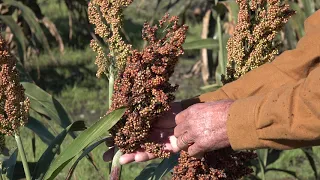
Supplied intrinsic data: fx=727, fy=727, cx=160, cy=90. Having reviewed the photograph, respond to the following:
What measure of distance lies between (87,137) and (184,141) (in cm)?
26

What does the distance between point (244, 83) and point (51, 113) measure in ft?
2.82

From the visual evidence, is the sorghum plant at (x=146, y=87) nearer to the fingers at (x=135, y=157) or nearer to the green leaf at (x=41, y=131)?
the fingers at (x=135, y=157)

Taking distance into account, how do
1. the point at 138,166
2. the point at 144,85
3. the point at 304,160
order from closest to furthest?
the point at 144,85, the point at 138,166, the point at 304,160

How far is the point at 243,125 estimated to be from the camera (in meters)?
1.78

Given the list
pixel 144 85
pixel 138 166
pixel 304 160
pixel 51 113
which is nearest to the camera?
pixel 144 85

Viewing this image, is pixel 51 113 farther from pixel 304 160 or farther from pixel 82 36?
pixel 82 36

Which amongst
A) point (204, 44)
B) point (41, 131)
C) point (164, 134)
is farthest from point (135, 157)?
point (204, 44)

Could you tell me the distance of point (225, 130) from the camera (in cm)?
182

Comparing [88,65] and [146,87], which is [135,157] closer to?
[146,87]

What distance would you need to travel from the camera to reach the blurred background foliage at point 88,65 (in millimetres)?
3129

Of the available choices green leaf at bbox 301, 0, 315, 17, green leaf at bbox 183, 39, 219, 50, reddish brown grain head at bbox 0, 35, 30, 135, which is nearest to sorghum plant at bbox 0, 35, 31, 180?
reddish brown grain head at bbox 0, 35, 30, 135

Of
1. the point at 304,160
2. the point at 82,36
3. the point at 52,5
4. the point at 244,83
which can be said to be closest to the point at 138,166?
the point at 304,160

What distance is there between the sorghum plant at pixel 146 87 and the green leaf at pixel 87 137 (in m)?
0.05

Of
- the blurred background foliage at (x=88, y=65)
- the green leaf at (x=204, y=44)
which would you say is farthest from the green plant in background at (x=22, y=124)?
the green leaf at (x=204, y=44)
